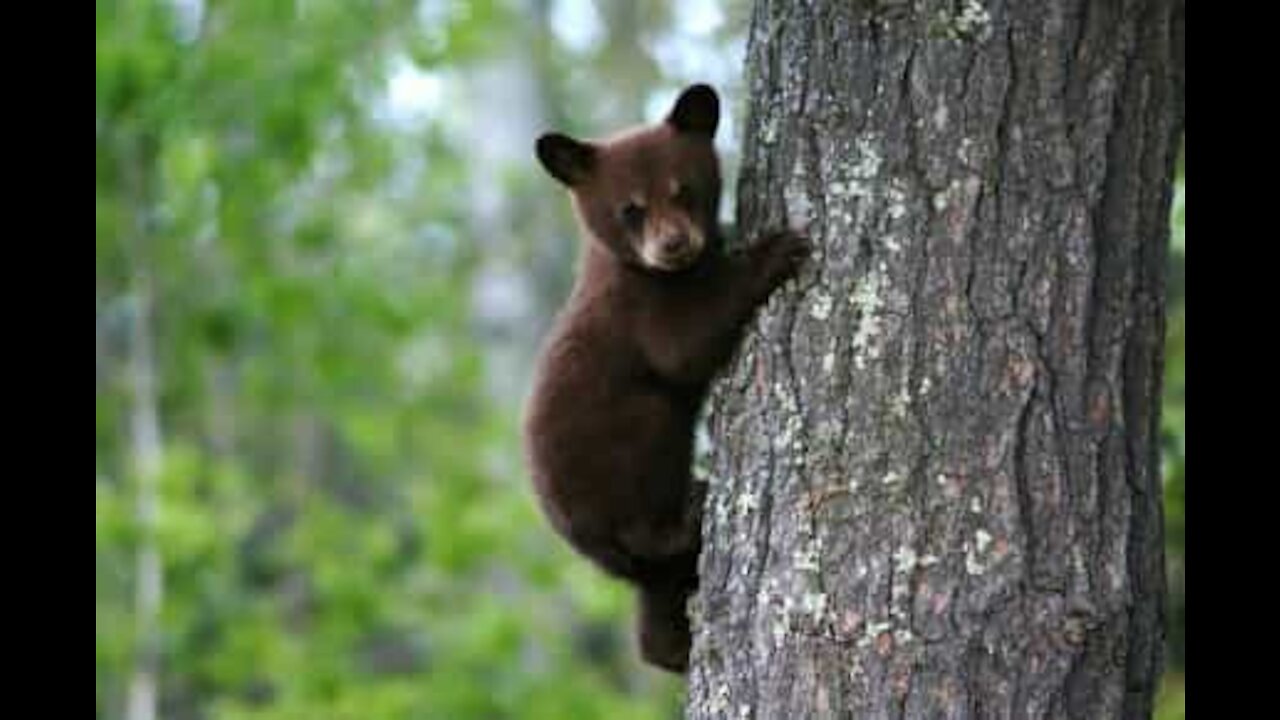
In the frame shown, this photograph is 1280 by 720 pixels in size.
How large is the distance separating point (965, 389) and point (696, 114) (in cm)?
198

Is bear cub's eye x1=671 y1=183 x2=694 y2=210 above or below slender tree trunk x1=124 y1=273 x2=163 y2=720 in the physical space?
above

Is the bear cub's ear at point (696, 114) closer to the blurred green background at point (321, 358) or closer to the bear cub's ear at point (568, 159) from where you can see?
the bear cub's ear at point (568, 159)

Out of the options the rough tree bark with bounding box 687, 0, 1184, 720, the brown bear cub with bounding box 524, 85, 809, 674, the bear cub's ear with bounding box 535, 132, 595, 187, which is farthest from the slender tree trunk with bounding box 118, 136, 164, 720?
the rough tree bark with bounding box 687, 0, 1184, 720

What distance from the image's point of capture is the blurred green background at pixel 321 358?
10.4m

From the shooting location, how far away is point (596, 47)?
1658 centimetres

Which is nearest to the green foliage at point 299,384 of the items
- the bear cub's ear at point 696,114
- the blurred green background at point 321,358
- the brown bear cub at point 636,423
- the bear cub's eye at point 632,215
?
the blurred green background at point 321,358

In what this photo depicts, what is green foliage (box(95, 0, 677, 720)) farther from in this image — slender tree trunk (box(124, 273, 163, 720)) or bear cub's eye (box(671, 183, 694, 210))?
bear cub's eye (box(671, 183, 694, 210))

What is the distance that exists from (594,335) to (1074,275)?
1.63 metres

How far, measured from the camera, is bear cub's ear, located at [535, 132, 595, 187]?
5367mm

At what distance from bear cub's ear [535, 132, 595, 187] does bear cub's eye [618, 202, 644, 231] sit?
11.9 inches

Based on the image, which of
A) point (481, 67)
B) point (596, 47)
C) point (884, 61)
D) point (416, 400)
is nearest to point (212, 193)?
point (416, 400)

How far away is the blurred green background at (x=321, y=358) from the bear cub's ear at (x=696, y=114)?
2869mm

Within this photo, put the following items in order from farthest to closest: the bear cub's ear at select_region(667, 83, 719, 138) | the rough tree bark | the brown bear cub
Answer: the bear cub's ear at select_region(667, 83, 719, 138)
the brown bear cub
the rough tree bark
